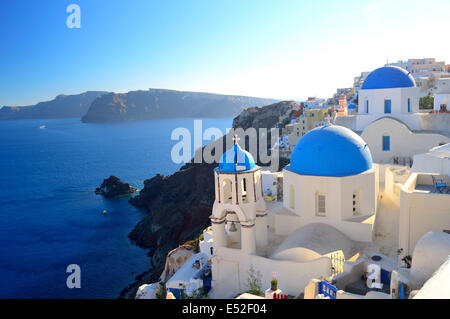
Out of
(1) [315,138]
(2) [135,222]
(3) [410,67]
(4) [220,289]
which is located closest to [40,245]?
(2) [135,222]

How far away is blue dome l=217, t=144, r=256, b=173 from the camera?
1177 centimetres

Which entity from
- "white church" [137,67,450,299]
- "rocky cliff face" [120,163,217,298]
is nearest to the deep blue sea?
"rocky cliff face" [120,163,217,298]

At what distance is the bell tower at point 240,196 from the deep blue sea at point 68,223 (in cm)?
1909

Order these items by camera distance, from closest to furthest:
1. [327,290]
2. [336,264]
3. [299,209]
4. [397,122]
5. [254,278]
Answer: [327,290] → [336,264] → [254,278] → [299,209] → [397,122]

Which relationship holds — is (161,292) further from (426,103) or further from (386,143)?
(426,103)

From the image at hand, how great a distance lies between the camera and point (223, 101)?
631ft

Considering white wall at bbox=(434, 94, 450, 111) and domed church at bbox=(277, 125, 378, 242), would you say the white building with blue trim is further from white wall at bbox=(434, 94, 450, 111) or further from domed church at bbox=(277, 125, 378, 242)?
domed church at bbox=(277, 125, 378, 242)

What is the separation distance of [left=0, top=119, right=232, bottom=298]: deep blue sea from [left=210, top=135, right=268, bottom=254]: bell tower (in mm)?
19089

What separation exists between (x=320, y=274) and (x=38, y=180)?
73615 millimetres

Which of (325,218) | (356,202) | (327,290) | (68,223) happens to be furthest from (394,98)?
(68,223)

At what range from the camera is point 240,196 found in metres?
11.9

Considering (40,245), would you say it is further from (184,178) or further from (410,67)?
(410,67)

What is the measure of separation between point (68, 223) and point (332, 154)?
137 feet
